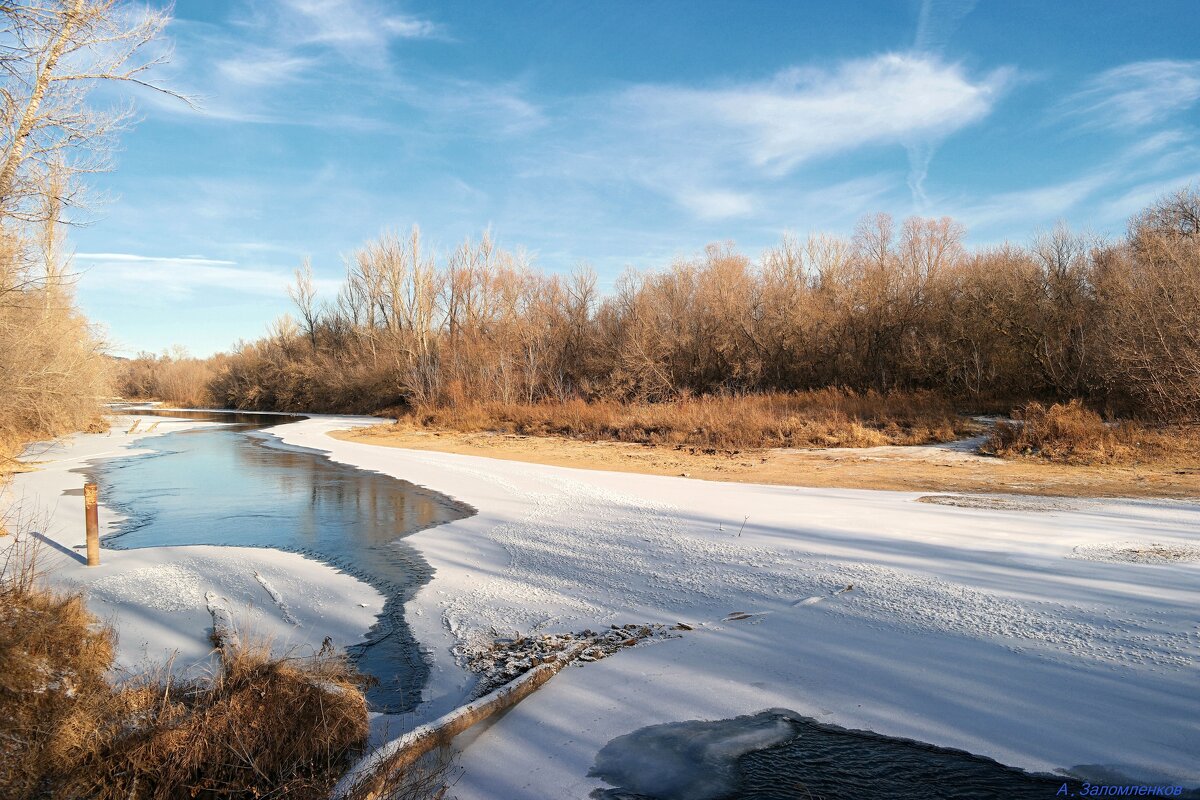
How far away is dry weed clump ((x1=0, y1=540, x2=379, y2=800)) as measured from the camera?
10.9 feet

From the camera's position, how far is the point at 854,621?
18.1 feet

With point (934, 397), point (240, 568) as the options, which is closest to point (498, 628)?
point (240, 568)

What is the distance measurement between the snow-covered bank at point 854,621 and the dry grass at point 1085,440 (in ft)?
17.7

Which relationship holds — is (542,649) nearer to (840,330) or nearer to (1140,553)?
(1140,553)

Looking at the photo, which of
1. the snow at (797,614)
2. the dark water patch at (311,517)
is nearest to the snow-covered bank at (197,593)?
the snow at (797,614)

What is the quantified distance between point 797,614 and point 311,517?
28.6ft

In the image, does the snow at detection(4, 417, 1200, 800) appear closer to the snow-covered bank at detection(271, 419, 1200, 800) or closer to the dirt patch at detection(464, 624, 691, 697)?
the snow-covered bank at detection(271, 419, 1200, 800)

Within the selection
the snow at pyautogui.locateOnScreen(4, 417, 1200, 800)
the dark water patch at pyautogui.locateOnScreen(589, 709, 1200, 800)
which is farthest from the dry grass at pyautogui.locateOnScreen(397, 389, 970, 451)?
the dark water patch at pyautogui.locateOnScreen(589, 709, 1200, 800)

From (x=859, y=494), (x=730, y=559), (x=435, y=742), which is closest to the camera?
(x=435, y=742)

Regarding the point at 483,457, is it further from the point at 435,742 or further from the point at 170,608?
the point at 435,742

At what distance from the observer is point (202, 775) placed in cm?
346

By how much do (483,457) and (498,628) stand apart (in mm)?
14765

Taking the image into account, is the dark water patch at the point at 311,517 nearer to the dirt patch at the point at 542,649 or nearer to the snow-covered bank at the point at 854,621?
the snow-covered bank at the point at 854,621

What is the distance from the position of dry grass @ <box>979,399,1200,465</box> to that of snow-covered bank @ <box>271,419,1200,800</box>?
17.7ft
